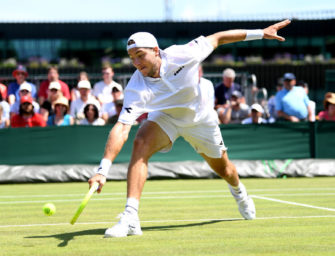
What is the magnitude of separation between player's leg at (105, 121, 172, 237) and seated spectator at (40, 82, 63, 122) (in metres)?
8.00

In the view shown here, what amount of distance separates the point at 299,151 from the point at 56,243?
913cm

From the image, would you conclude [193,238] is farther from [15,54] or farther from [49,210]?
[15,54]

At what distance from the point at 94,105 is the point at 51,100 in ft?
3.78

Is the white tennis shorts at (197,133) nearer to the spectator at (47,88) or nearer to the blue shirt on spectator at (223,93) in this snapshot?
the blue shirt on spectator at (223,93)

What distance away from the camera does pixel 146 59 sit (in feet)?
20.4

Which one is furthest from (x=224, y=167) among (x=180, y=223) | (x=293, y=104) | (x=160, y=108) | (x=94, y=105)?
(x=293, y=104)

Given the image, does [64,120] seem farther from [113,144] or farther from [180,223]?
[113,144]

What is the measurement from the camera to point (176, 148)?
45.5 feet

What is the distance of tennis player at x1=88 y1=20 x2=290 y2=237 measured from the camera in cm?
612

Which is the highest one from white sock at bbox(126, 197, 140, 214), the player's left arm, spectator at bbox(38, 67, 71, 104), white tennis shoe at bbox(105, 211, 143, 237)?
the player's left arm

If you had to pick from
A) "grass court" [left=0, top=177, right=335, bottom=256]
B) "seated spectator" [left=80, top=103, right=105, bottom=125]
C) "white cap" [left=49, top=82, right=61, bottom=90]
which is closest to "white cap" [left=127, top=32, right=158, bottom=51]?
"grass court" [left=0, top=177, right=335, bottom=256]

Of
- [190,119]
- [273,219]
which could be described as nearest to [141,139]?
[190,119]

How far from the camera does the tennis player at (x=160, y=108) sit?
612 centimetres

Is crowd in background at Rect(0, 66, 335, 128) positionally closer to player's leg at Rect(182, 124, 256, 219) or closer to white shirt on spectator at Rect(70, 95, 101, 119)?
white shirt on spectator at Rect(70, 95, 101, 119)
